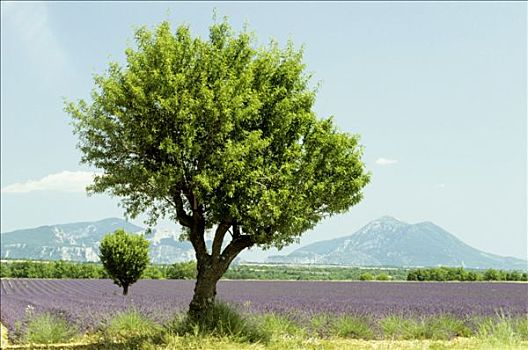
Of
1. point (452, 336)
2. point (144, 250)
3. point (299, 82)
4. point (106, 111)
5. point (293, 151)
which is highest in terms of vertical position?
point (299, 82)

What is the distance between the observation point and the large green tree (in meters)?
11.6

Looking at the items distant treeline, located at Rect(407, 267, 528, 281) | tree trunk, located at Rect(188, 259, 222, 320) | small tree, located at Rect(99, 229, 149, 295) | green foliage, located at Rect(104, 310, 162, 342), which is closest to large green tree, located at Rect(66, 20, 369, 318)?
tree trunk, located at Rect(188, 259, 222, 320)

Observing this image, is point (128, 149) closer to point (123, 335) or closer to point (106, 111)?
point (106, 111)

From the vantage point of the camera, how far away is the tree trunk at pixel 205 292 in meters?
12.8

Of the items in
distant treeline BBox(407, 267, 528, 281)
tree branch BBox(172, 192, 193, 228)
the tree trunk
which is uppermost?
tree branch BBox(172, 192, 193, 228)

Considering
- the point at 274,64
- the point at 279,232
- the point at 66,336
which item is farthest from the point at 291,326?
the point at 274,64

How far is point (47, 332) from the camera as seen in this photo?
47.2 ft

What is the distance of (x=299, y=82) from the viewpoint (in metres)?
13.5

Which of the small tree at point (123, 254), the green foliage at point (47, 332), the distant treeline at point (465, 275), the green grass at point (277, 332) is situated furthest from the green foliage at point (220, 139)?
the distant treeline at point (465, 275)

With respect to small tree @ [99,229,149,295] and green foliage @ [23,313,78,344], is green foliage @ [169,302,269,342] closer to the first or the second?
green foliage @ [23,313,78,344]

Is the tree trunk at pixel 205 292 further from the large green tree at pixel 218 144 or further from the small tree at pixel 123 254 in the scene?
the small tree at pixel 123 254

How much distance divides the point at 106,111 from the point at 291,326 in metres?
7.24

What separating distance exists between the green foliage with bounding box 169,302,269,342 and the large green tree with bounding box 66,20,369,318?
33cm

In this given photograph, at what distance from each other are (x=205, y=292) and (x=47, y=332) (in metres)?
4.63
